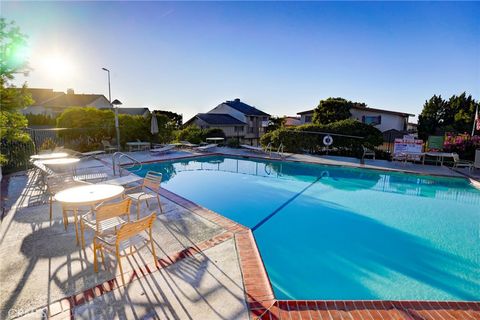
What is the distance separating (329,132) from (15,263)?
593 inches

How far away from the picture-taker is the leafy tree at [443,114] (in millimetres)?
23016

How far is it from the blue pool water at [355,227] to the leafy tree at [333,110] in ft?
46.8

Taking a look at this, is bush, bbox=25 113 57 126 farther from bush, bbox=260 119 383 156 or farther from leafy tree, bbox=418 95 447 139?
leafy tree, bbox=418 95 447 139

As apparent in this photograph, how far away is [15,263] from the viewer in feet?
11.4

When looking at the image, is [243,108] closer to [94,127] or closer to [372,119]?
[372,119]

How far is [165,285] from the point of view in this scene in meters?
3.08

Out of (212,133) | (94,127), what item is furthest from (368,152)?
(94,127)

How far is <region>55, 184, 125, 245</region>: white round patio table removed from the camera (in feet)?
12.7

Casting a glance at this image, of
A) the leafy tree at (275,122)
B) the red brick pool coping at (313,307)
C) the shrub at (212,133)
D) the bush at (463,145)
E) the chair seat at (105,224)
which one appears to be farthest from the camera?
the leafy tree at (275,122)

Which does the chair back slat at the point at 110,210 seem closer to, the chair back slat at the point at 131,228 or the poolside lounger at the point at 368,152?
the chair back slat at the point at 131,228

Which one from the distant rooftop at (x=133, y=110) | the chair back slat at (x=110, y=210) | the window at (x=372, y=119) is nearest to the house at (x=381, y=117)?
the window at (x=372, y=119)

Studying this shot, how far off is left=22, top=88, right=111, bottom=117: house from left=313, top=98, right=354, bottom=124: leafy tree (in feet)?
89.5

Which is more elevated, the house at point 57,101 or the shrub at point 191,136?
the house at point 57,101

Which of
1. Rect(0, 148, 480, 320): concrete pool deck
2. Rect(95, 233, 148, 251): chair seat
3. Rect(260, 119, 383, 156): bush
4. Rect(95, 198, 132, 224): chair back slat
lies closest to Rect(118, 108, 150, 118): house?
Rect(260, 119, 383, 156): bush
